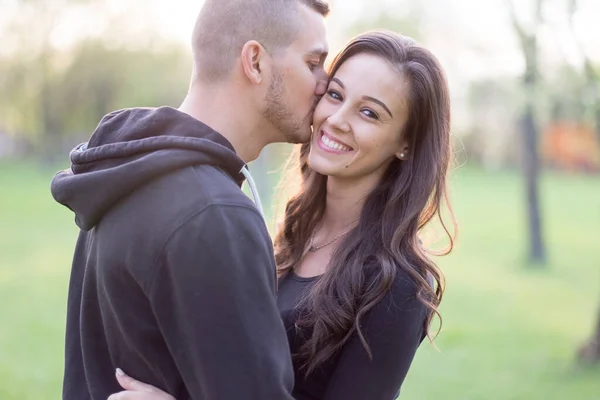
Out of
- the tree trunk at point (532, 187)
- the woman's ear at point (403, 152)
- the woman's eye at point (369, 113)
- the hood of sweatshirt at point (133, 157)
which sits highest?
the tree trunk at point (532, 187)

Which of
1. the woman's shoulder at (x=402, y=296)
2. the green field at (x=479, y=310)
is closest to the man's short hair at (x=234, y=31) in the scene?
the woman's shoulder at (x=402, y=296)

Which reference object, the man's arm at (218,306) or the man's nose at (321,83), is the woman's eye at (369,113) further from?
the man's arm at (218,306)

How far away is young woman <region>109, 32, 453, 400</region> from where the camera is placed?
214 centimetres

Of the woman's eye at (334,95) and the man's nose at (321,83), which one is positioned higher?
the woman's eye at (334,95)

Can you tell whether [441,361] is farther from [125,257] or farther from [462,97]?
[462,97]

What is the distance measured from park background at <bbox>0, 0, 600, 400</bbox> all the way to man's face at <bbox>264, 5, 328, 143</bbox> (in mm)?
983

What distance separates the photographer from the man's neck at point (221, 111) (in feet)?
6.54

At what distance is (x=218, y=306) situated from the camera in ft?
5.29

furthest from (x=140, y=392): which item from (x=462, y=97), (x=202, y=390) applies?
(x=462, y=97)

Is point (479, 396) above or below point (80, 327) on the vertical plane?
above

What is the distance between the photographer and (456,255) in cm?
1446

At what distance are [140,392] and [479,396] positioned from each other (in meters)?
5.39

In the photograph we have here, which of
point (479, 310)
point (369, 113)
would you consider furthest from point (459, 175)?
point (369, 113)

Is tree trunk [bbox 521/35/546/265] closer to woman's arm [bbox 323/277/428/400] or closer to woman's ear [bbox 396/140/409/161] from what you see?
woman's ear [bbox 396/140/409/161]
